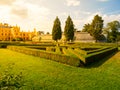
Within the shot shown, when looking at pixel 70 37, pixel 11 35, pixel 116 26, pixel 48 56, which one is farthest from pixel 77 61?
pixel 11 35

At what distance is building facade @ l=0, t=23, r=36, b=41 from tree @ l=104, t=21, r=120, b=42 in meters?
45.5

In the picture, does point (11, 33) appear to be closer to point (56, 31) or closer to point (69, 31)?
point (56, 31)

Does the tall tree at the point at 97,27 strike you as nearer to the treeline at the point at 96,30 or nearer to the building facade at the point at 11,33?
the treeline at the point at 96,30

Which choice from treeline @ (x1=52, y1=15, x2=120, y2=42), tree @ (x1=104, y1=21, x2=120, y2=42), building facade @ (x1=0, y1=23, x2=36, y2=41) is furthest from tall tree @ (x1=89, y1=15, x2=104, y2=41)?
building facade @ (x1=0, y1=23, x2=36, y2=41)

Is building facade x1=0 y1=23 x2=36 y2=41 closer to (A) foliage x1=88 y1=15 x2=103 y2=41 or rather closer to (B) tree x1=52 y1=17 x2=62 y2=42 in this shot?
(B) tree x1=52 y1=17 x2=62 y2=42

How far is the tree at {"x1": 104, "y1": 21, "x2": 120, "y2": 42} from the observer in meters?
75.4

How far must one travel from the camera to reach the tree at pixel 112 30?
75.4m

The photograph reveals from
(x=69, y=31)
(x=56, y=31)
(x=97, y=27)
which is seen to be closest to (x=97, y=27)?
(x=97, y=27)

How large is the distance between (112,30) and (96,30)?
10932 millimetres

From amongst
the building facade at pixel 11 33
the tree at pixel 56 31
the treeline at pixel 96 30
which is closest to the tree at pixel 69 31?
the treeline at pixel 96 30

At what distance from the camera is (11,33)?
100 m

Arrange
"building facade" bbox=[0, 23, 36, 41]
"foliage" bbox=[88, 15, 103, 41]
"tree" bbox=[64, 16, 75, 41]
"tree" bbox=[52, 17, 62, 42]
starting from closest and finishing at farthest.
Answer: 1. "tree" bbox=[64, 16, 75, 41]
2. "tree" bbox=[52, 17, 62, 42]
3. "foliage" bbox=[88, 15, 103, 41]
4. "building facade" bbox=[0, 23, 36, 41]

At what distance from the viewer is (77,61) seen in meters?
13.4

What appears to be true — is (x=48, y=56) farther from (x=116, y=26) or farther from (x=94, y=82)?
(x=116, y=26)
